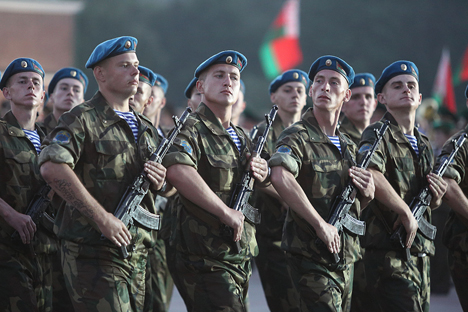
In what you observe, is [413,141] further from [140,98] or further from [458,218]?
[140,98]

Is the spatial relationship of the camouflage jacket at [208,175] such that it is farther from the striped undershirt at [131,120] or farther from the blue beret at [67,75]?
the blue beret at [67,75]

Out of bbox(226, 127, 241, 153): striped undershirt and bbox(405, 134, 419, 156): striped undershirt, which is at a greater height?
bbox(405, 134, 419, 156): striped undershirt

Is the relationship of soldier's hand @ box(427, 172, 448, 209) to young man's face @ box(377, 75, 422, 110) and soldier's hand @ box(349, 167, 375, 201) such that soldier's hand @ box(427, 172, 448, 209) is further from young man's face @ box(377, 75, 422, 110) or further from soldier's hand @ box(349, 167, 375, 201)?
soldier's hand @ box(349, 167, 375, 201)

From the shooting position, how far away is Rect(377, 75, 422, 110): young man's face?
604cm

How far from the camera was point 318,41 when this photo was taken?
43.2 meters

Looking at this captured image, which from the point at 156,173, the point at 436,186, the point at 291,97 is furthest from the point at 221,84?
the point at 291,97

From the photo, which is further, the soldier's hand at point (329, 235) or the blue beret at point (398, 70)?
the blue beret at point (398, 70)

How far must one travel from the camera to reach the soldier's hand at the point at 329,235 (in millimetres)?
4926

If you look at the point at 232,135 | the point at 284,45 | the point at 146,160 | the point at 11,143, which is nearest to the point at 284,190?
the point at 232,135

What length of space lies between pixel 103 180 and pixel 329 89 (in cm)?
200

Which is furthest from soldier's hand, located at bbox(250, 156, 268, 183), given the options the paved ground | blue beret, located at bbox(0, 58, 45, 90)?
the paved ground

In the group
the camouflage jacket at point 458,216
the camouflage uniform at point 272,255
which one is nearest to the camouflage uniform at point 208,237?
the camouflage uniform at point 272,255

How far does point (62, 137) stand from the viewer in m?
4.41

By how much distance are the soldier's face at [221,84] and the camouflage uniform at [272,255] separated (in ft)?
5.04
